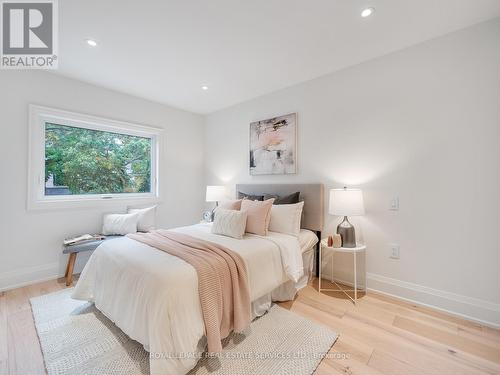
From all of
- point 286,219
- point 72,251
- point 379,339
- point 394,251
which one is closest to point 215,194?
point 286,219

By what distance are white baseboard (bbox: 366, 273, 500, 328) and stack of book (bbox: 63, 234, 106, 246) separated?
10.8 ft

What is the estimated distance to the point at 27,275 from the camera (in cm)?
260

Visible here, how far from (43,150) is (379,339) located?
4.03 m

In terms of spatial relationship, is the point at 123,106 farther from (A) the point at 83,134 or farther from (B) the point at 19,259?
(B) the point at 19,259

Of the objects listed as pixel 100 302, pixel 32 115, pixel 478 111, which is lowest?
pixel 100 302

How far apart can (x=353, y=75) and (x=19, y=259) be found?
14.3ft

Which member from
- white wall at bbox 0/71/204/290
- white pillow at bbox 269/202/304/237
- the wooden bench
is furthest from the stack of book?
white pillow at bbox 269/202/304/237

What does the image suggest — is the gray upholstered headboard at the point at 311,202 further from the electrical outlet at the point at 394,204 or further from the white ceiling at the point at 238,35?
the white ceiling at the point at 238,35

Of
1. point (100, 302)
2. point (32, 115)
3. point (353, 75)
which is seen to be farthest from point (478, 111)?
point (32, 115)

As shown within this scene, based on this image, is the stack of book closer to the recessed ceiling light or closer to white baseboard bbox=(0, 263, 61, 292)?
white baseboard bbox=(0, 263, 61, 292)

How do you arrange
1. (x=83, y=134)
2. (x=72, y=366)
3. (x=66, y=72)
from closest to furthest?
1. (x=72, y=366)
2. (x=66, y=72)
3. (x=83, y=134)

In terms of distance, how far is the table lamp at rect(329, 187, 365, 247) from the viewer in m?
2.25

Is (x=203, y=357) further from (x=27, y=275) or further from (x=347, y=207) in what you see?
(x=27, y=275)

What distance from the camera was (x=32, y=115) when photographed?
2613mm
